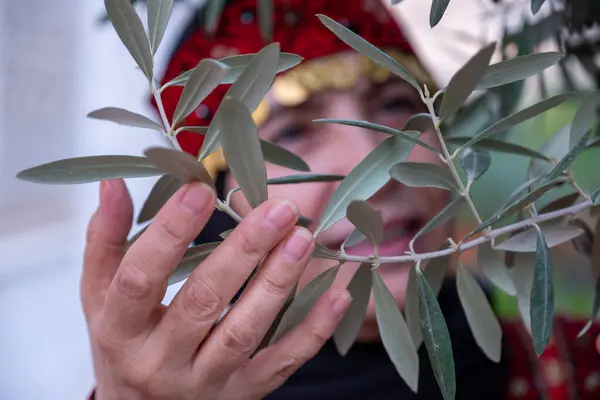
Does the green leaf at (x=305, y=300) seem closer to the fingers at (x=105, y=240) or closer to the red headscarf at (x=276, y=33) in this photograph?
the fingers at (x=105, y=240)

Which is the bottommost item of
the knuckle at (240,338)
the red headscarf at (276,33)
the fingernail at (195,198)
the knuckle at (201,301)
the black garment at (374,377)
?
the black garment at (374,377)

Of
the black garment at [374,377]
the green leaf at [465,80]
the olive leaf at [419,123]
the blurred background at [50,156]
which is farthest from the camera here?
the blurred background at [50,156]

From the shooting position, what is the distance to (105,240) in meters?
0.55

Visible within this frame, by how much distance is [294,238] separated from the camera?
0.36m

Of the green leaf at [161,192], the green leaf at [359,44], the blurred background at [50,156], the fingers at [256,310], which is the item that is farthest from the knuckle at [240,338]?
the blurred background at [50,156]

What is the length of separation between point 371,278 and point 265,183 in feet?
0.48

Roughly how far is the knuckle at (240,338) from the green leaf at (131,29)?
0.19 metres

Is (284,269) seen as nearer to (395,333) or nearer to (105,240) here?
(395,333)

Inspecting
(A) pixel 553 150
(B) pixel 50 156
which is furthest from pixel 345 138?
(B) pixel 50 156

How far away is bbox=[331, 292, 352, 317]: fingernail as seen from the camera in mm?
430

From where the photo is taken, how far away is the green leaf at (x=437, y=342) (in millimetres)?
347

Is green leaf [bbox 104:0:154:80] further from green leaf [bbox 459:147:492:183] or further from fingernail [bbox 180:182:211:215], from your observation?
green leaf [bbox 459:147:492:183]

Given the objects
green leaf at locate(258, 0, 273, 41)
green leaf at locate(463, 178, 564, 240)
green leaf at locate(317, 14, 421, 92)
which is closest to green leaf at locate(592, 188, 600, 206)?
green leaf at locate(463, 178, 564, 240)

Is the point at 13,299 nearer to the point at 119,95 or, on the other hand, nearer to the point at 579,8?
the point at 119,95
